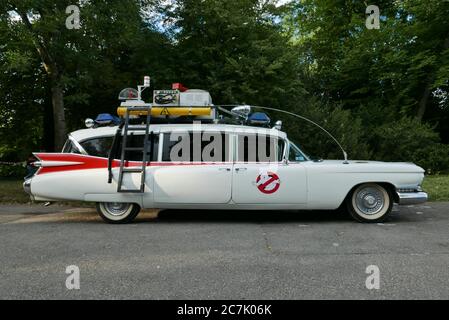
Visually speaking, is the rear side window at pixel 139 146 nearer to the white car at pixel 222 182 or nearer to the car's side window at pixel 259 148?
the white car at pixel 222 182

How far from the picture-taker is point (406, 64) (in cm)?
2023

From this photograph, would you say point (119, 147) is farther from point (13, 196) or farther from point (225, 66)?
point (225, 66)

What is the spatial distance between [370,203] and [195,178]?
2898 millimetres

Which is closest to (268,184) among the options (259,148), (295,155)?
(259,148)

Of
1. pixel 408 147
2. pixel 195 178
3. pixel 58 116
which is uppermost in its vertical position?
pixel 58 116

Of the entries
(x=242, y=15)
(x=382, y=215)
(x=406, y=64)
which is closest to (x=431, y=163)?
(x=406, y=64)

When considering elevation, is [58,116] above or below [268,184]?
above

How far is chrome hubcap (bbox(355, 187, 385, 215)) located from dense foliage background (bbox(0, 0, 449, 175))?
6.87 m

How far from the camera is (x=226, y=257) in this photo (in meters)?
5.02

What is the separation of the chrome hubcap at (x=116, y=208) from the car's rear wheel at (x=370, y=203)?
3.75 metres

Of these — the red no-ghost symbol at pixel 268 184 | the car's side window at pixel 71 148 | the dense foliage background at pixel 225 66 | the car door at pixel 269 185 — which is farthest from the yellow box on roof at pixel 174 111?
the dense foliage background at pixel 225 66
